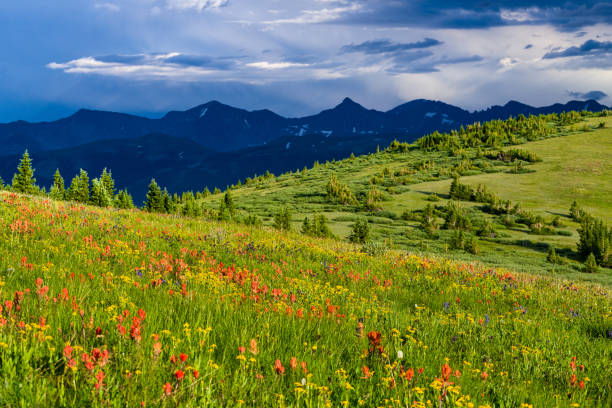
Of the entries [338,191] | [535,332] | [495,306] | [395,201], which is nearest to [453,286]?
[495,306]

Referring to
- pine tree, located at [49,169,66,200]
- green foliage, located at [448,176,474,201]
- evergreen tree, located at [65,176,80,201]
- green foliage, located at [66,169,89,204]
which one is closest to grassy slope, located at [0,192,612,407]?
green foliage, located at [448,176,474,201]

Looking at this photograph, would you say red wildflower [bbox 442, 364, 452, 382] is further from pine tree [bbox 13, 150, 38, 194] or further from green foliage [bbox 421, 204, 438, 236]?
pine tree [bbox 13, 150, 38, 194]

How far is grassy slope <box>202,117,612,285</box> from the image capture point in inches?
1231

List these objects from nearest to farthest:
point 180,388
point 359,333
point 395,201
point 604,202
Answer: point 180,388 < point 359,333 < point 604,202 < point 395,201

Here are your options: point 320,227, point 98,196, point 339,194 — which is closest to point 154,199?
point 98,196

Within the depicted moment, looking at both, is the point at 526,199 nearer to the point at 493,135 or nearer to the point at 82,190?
the point at 493,135

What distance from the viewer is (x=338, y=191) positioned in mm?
69125

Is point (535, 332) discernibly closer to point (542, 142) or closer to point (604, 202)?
point (604, 202)

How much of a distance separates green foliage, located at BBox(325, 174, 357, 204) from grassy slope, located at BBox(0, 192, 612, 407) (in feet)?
185

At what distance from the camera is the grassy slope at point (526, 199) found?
103 feet

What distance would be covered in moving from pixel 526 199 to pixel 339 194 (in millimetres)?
28159

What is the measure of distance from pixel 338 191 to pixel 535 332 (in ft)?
210

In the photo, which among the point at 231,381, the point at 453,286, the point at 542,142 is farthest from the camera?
the point at 542,142

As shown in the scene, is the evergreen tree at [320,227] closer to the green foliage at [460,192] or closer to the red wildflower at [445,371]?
the red wildflower at [445,371]
